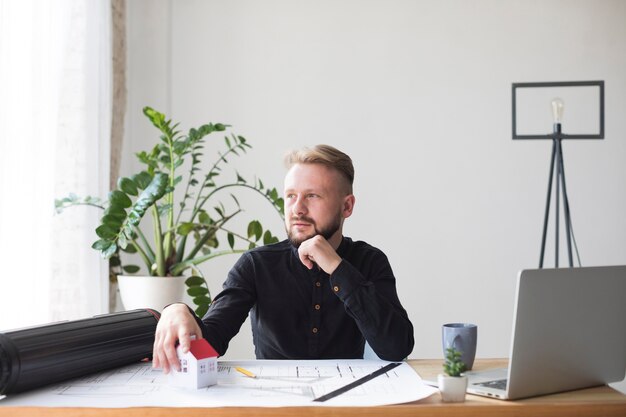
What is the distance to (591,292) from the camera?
1.25 m

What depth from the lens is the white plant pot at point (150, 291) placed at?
9.10 ft

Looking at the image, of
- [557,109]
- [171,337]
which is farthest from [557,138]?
[171,337]

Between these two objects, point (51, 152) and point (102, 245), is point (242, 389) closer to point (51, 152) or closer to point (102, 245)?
point (102, 245)

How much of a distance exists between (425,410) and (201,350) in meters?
0.43

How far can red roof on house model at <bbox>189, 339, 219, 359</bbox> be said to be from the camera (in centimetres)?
129

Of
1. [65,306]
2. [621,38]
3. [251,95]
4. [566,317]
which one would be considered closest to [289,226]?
[566,317]

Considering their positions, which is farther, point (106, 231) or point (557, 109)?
point (557, 109)

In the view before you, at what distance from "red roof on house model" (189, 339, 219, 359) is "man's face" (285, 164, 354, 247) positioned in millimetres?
536

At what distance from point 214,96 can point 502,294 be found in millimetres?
1962

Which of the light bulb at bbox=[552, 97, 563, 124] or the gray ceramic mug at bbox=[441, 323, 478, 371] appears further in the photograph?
the light bulb at bbox=[552, 97, 563, 124]

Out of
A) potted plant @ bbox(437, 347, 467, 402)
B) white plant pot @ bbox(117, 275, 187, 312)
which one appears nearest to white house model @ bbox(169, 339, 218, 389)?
potted plant @ bbox(437, 347, 467, 402)

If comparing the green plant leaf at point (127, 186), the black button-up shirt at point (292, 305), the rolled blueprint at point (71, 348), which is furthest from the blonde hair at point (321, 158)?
the green plant leaf at point (127, 186)

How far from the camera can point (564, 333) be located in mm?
1229

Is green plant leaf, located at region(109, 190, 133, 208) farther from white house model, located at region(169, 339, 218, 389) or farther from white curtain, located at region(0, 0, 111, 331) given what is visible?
white house model, located at region(169, 339, 218, 389)
